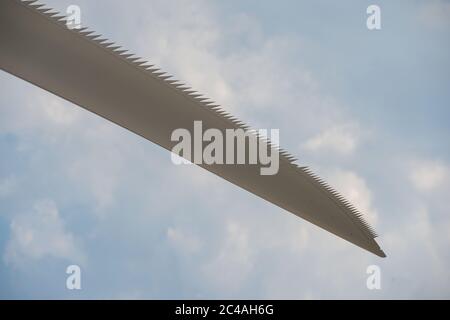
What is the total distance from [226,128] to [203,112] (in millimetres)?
905

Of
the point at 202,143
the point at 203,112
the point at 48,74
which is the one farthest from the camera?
the point at 202,143

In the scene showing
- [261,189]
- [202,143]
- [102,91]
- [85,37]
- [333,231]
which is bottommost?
[333,231]

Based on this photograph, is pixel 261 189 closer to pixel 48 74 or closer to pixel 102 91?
pixel 102 91

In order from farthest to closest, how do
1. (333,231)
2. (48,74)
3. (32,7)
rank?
(333,231)
(48,74)
(32,7)

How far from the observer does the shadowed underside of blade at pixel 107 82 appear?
1021 centimetres

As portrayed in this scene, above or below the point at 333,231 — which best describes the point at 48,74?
above

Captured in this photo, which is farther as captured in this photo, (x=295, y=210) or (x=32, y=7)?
(x=295, y=210)

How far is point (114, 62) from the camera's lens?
10852 millimetres

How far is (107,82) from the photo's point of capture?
11.4 m

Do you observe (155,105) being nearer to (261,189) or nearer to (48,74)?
(48,74)

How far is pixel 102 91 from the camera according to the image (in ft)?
38.1

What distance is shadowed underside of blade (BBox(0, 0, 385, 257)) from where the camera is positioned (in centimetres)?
1021

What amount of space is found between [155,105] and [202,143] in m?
1.96

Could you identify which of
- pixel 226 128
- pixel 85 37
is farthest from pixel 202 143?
pixel 85 37
